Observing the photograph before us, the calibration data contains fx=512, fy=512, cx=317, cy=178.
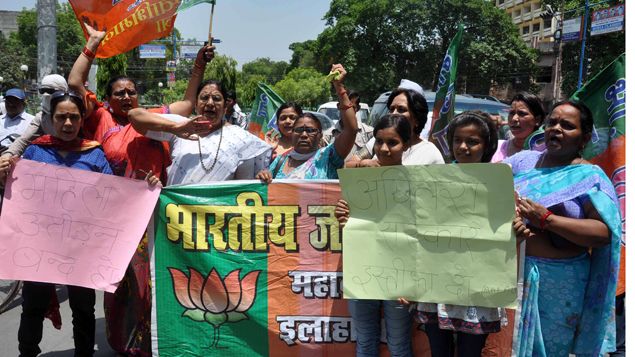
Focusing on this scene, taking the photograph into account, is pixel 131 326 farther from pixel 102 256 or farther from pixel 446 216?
pixel 446 216

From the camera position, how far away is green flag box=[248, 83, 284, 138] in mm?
7050

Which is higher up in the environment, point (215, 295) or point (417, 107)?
point (417, 107)

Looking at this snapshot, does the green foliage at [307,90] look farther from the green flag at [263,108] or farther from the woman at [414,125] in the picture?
the woman at [414,125]

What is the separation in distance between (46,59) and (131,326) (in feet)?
Answer: 18.5

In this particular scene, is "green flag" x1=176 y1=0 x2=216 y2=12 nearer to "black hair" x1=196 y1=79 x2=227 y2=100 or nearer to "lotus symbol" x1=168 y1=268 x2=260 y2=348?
"black hair" x1=196 y1=79 x2=227 y2=100

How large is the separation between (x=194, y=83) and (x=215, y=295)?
1.36 metres

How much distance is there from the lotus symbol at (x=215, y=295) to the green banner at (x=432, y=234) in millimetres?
→ 742

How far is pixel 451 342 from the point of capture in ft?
8.38

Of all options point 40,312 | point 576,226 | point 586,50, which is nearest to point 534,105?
point 576,226

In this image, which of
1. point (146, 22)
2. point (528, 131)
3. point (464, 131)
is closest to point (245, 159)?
point (146, 22)

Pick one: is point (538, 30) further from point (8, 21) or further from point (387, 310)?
point (8, 21)

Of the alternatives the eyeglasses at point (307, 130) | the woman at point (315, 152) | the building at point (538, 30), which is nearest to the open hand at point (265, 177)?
the woman at point (315, 152)

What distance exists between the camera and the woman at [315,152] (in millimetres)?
2971

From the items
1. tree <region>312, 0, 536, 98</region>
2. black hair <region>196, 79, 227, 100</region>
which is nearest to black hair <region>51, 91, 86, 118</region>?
black hair <region>196, 79, 227, 100</region>
